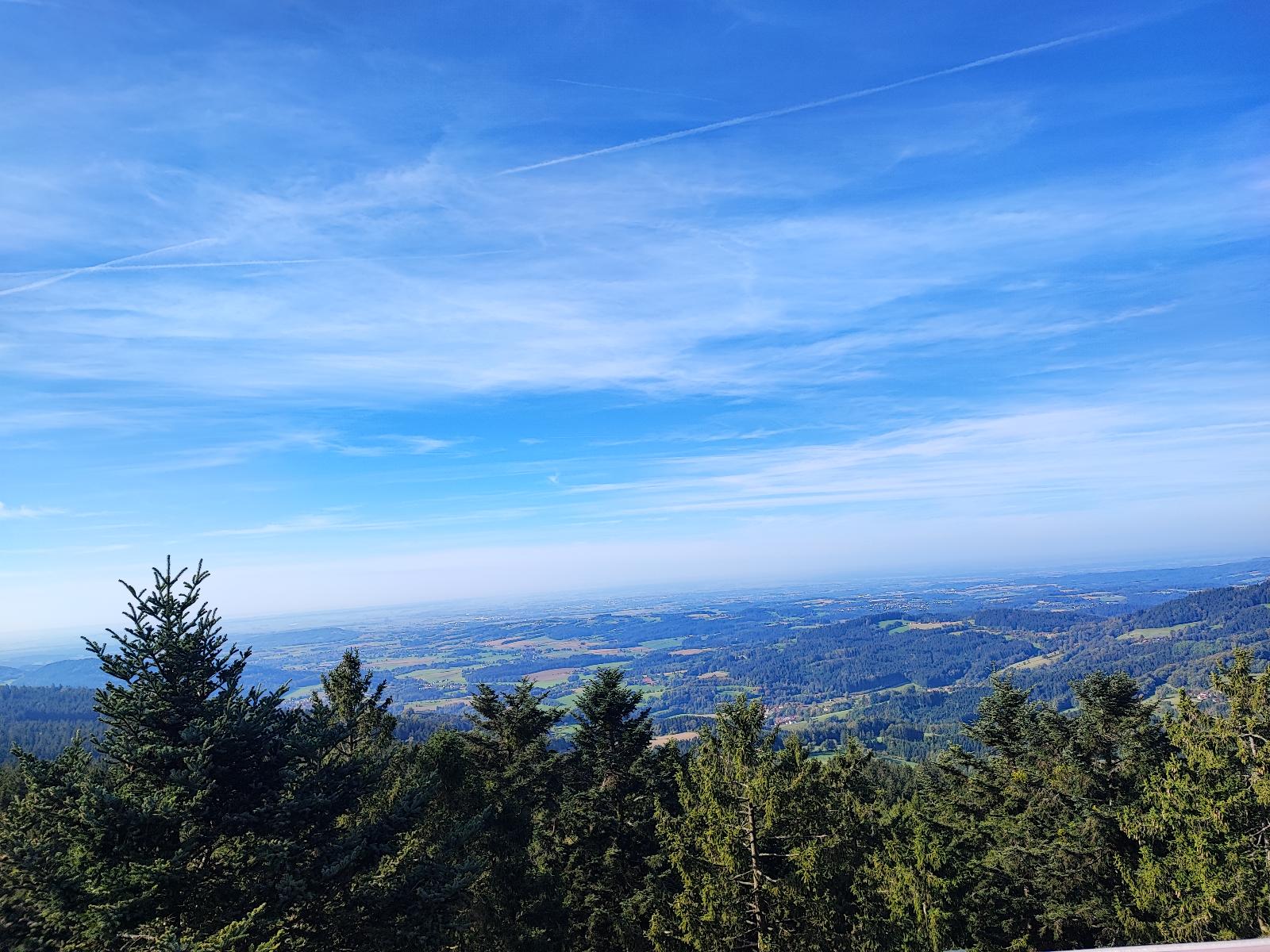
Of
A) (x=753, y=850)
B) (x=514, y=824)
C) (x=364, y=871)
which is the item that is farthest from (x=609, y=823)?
(x=364, y=871)

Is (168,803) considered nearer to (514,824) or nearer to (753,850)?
(753,850)

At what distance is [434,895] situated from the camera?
1278cm

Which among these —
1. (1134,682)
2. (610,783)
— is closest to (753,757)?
(610,783)

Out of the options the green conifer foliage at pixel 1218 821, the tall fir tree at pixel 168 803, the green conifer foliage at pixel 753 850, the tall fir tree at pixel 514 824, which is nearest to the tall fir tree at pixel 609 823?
the tall fir tree at pixel 514 824

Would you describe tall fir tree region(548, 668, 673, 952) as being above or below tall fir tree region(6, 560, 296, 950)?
below

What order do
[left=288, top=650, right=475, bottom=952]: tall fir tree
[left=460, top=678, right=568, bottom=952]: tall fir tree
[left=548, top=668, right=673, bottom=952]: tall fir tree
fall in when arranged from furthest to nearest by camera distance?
1. [left=548, top=668, right=673, bottom=952]: tall fir tree
2. [left=460, top=678, right=568, bottom=952]: tall fir tree
3. [left=288, top=650, right=475, bottom=952]: tall fir tree

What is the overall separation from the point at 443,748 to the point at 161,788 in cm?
1405

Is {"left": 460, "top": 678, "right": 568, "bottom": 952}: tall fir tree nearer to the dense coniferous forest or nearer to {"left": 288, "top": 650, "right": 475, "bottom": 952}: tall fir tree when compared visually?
the dense coniferous forest

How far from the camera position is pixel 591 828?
22.8m

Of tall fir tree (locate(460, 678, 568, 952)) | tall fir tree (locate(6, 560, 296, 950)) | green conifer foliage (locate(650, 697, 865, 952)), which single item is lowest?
tall fir tree (locate(460, 678, 568, 952))

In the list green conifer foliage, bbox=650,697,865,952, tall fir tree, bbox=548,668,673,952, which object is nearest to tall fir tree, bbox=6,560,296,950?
green conifer foliage, bbox=650,697,865,952

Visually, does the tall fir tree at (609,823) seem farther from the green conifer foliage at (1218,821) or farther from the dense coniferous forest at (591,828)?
the green conifer foliage at (1218,821)

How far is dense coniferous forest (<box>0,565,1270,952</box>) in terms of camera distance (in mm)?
10664

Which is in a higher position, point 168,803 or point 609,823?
point 168,803
